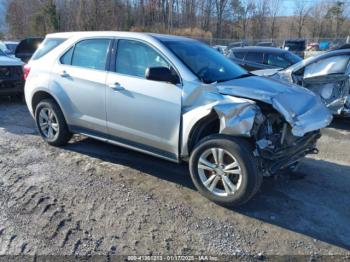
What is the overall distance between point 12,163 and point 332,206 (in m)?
4.27

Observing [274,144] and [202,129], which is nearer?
[274,144]

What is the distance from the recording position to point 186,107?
3.90m

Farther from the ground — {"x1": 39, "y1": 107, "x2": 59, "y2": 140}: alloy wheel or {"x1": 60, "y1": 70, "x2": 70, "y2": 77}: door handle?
{"x1": 60, "y1": 70, "x2": 70, "y2": 77}: door handle

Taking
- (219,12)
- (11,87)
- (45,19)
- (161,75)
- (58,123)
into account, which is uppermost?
(219,12)

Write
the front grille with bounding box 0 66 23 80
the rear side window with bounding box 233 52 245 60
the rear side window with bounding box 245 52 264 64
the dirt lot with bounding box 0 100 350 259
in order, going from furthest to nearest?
the rear side window with bounding box 233 52 245 60, the rear side window with bounding box 245 52 264 64, the front grille with bounding box 0 66 23 80, the dirt lot with bounding box 0 100 350 259

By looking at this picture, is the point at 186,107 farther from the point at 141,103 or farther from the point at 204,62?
the point at 204,62

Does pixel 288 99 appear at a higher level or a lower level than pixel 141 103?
higher

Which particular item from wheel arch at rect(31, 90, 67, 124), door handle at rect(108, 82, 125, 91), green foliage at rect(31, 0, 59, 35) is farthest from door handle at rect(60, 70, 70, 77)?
green foliage at rect(31, 0, 59, 35)

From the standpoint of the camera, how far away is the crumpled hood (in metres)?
3.62

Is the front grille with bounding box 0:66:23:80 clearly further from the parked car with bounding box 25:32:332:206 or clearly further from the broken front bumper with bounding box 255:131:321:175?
the broken front bumper with bounding box 255:131:321:175

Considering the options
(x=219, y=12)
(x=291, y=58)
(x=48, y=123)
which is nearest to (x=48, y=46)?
(x=48, y=123)

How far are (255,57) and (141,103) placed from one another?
285 inches

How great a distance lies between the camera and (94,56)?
4816 mm

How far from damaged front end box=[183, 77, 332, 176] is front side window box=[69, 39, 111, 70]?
1.55 meters
